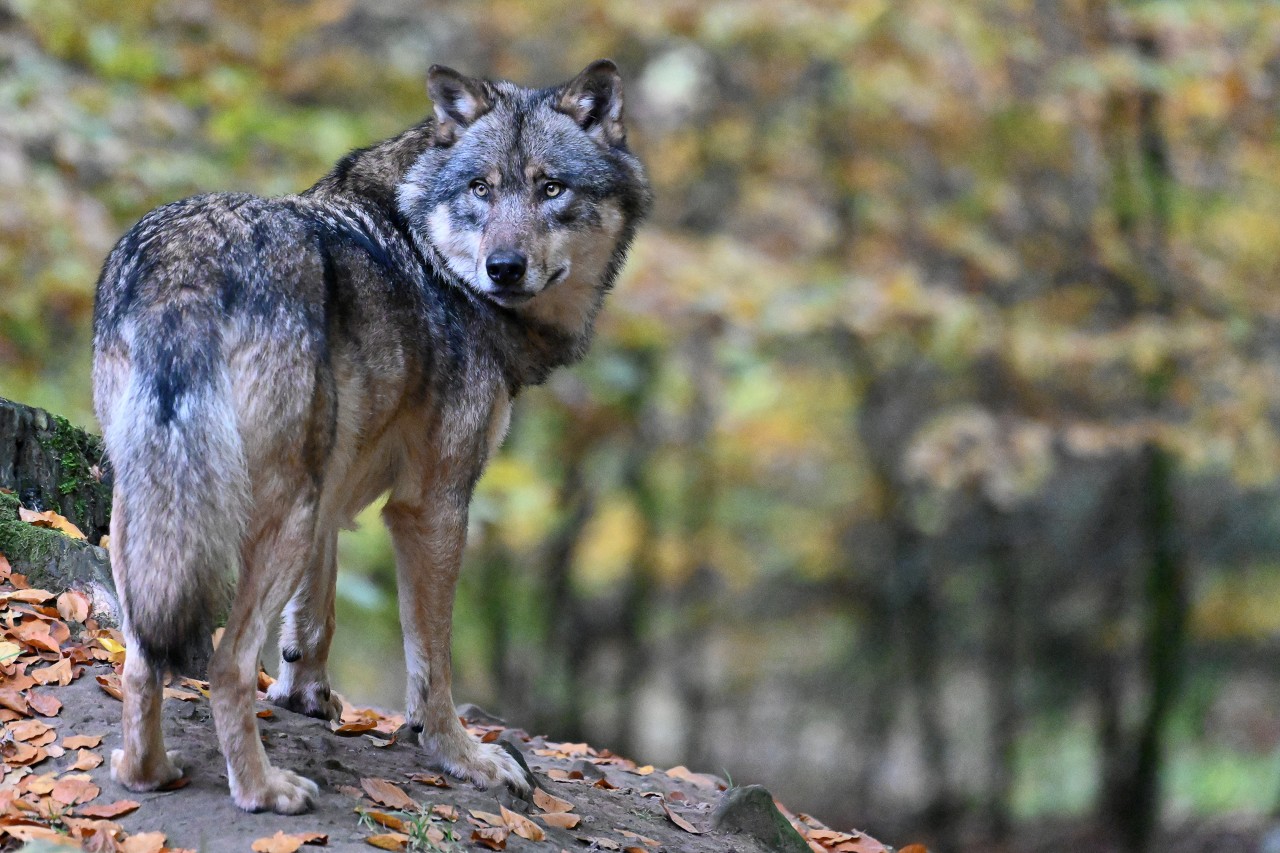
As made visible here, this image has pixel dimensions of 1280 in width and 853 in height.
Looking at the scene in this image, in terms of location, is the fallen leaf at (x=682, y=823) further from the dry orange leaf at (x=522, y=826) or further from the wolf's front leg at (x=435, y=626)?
the dry orange leaf at (x=522, y=826)

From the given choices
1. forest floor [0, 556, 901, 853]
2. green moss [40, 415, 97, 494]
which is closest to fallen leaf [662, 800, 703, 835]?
forest floor [0, 556, 901, 853]

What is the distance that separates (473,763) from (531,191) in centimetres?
226

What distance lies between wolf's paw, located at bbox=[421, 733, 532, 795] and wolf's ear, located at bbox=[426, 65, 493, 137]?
2468 millimetres

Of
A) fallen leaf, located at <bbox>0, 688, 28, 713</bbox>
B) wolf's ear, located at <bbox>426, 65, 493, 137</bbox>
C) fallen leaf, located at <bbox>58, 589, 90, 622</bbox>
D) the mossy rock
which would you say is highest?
wolf's ear, located at <bbox>426, 65, 493, 137</bbox>

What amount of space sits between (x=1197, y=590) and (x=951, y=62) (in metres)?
6.40

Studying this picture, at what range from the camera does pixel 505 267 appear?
4492mm

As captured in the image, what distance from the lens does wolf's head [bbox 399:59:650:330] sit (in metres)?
4.62

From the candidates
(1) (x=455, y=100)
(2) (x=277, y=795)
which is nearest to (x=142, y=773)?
(2) (x=277, y=795)

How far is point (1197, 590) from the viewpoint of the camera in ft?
42.7

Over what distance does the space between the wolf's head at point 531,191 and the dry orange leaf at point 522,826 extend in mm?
1908

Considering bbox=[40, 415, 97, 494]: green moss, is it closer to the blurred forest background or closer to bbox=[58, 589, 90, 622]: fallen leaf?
bbox=[58, 589, 90, 622]: fallen leaf

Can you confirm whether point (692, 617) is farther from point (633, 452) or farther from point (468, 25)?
point (468, 25)

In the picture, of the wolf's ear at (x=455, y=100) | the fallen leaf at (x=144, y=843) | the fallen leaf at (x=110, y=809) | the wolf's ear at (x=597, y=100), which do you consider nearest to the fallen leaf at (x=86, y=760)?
the fallen leaf at (x=110, y=809)

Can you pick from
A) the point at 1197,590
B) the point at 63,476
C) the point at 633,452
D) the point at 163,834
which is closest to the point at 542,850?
the point at 163,834
